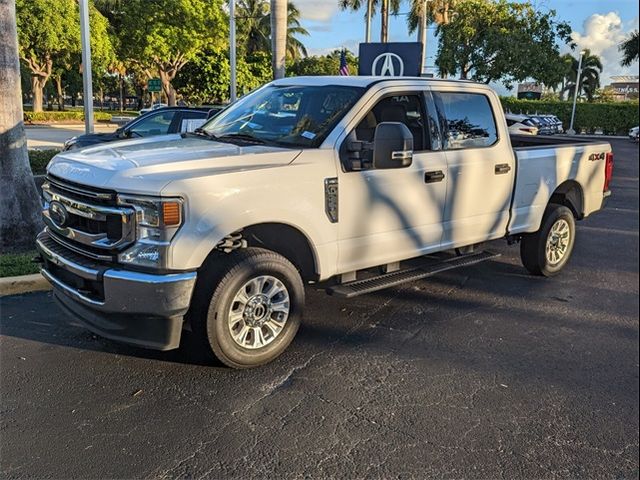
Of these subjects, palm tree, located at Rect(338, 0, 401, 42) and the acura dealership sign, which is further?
palm tree, located at Rect(338, 0, 401, 42)

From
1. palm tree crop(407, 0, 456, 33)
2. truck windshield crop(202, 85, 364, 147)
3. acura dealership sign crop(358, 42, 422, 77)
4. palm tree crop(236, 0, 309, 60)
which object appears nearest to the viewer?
truck windshield crop(202, 85, 364, 147)

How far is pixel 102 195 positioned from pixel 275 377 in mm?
1668

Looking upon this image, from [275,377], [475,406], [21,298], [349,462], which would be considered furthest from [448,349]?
[21,298]

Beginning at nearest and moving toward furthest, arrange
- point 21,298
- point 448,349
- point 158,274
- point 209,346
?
point 158,274 → point 209,346 → point 448,349 → point 21,298

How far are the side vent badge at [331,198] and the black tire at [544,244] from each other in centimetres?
299

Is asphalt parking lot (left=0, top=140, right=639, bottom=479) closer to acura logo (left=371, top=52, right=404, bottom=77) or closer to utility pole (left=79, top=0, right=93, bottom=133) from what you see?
acura logo (left=371, top=52, right=404, bottom=77)

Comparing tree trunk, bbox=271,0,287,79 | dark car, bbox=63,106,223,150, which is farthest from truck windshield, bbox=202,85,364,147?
tree trunk, bbox=271,0,287,79

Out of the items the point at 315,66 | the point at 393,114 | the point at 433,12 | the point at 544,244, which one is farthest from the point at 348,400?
the point at 315,66

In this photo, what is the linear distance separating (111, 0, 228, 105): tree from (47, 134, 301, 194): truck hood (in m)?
34.8

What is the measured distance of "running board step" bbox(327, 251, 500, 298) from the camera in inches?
179

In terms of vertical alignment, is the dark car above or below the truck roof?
below

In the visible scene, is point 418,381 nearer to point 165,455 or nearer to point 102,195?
point 165,455

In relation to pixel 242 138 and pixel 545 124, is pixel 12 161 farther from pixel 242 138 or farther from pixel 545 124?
pixel 545 124

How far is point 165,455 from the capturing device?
3.15m
